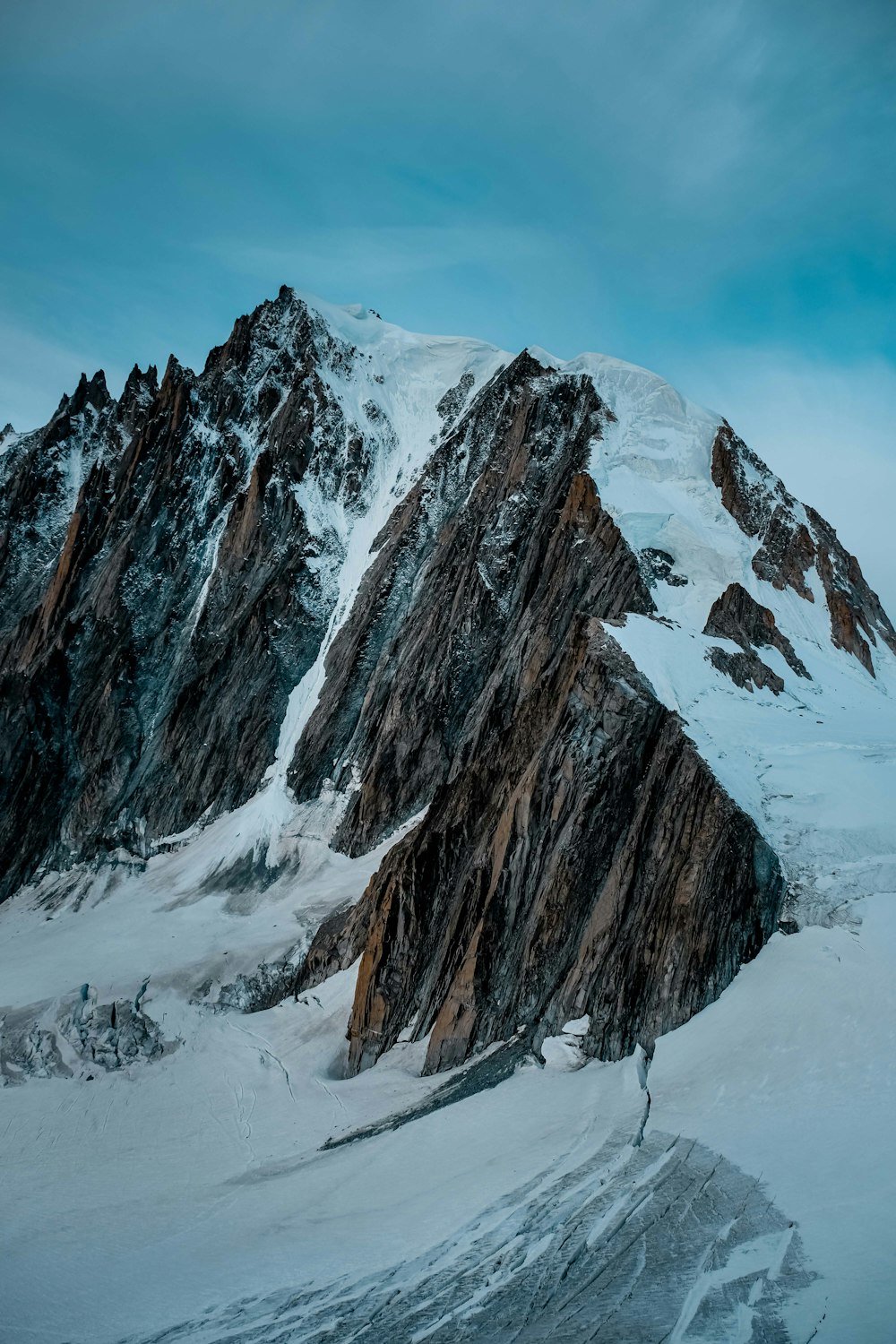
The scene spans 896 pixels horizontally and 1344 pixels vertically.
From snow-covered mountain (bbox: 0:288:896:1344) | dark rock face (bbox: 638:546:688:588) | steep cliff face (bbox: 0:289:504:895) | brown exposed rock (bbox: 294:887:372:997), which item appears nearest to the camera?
snow-covered mountain (bbox: 0:288:896:1344)

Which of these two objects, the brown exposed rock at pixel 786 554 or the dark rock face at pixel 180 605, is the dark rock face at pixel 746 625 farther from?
the dark rock face at pixel 180 605

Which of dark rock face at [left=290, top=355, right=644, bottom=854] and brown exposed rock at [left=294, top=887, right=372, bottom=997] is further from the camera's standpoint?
dark rock face at [left=290, top=355, right=644, bottom=854]

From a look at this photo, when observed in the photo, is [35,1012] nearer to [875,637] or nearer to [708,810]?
[708,810]

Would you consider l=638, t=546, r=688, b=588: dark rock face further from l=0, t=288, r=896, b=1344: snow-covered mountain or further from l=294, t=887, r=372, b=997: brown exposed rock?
l=294, t=887, r=372, b=997: brown exposed rock

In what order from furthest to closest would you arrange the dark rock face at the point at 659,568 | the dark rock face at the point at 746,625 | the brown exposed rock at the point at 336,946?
1. the dark rock face at the point at 659,568
2. the brown exposed rock at the point at 336,946
3. the dark rock face at the point at 746,625

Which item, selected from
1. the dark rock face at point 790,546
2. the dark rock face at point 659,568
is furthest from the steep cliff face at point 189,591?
the dark rock face at point 659,568

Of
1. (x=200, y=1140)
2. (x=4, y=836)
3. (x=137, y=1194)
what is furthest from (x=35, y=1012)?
(x=4, y=836)

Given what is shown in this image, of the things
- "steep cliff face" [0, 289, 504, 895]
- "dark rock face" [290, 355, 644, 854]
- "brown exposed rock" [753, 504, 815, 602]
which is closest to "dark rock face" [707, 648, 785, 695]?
"dark rock face" [290, 355, 644, 854]
